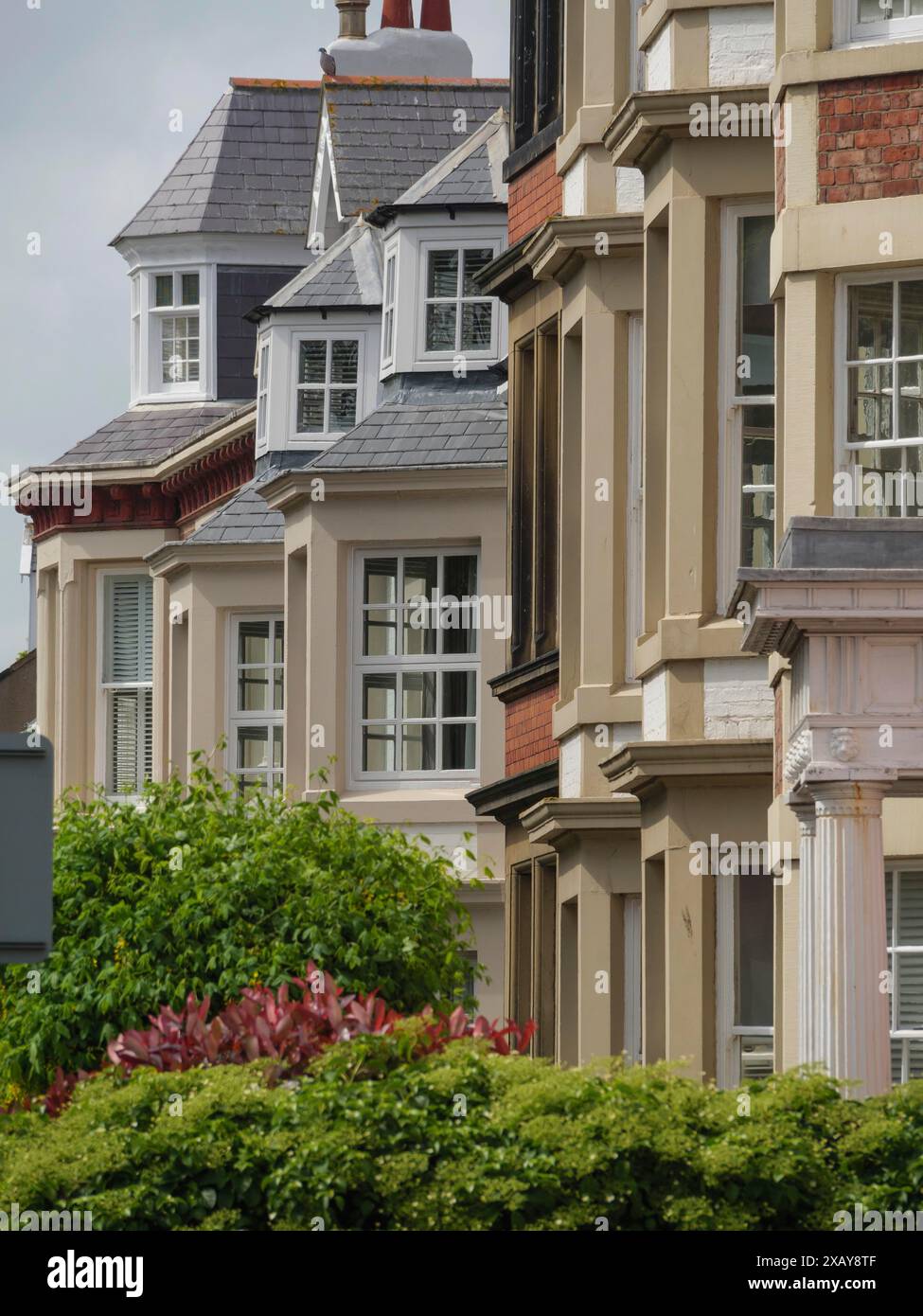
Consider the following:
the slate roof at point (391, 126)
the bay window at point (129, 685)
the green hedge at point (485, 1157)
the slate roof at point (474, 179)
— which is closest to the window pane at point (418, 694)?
the slate roof at point (474, 179)

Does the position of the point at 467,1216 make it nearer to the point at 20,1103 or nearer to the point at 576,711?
the point at 20,1103

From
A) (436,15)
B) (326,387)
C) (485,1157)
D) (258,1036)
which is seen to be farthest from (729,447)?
(436,15)

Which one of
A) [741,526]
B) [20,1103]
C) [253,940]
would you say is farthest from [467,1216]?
[253,940]

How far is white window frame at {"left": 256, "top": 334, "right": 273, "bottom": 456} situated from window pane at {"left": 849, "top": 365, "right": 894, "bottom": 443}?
1707cm

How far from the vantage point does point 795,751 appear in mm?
13617

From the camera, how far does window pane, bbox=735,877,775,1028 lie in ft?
54.7

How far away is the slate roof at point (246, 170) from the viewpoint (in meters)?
35.4

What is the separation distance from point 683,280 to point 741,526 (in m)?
1.32

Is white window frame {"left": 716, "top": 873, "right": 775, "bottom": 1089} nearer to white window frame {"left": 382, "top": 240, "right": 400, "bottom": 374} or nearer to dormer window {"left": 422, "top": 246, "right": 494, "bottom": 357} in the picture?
dormer window {"left": 422, "top": 246, "right": 494, "bottom": 357}

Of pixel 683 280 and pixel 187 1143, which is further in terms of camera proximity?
pixel 683 280

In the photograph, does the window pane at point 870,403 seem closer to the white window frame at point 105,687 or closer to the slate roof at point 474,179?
the slate roof at point 474,179

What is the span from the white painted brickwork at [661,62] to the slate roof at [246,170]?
17881 millimetres

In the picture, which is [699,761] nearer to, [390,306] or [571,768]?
[571,768]
